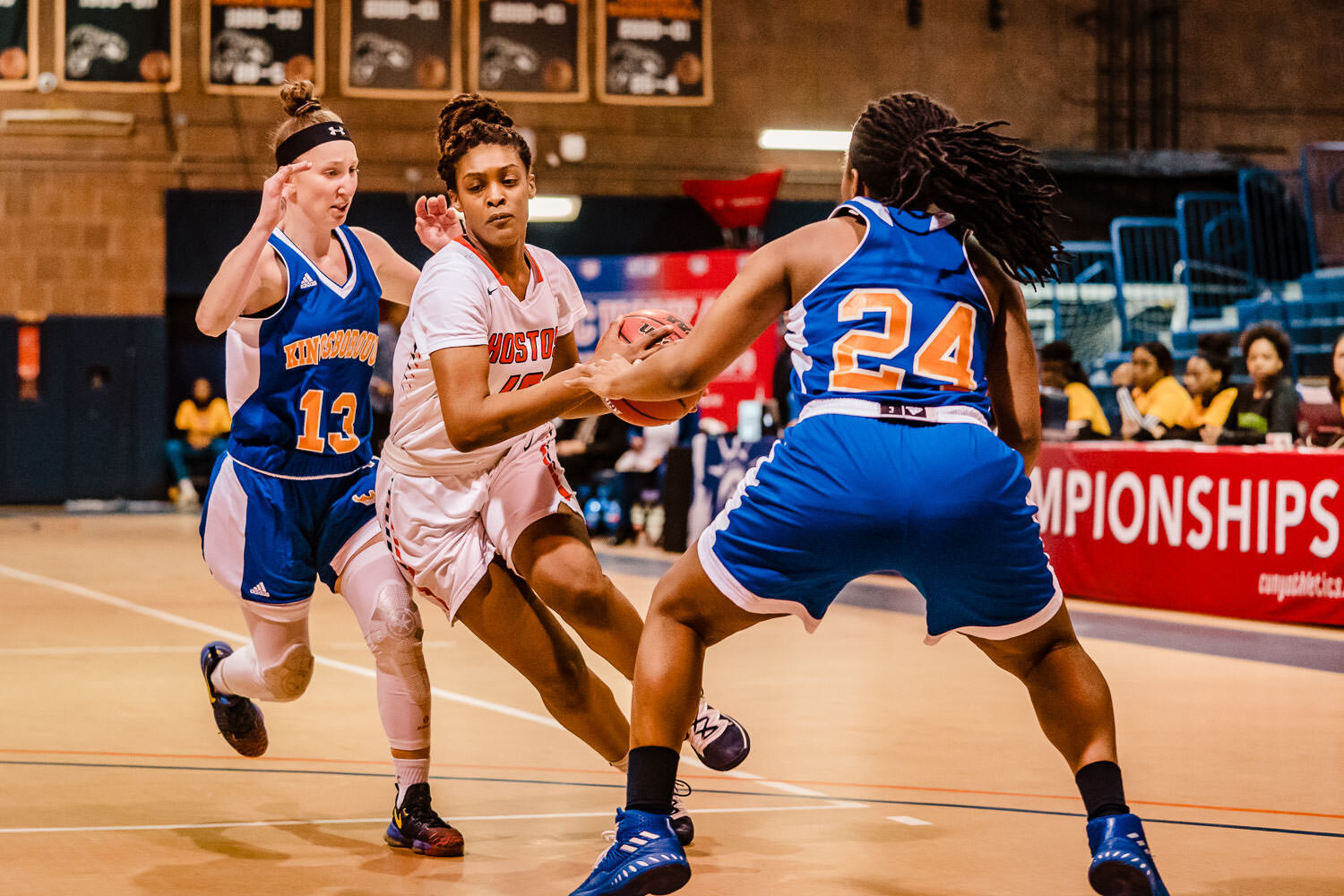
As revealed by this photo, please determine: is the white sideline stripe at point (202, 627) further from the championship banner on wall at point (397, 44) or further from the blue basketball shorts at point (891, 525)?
the championship banner on wall at point (397, 44)

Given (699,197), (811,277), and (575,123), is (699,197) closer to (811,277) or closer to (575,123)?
(575,123)

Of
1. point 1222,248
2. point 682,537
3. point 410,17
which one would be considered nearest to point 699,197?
point 410,17

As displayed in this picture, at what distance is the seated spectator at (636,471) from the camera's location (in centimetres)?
1414

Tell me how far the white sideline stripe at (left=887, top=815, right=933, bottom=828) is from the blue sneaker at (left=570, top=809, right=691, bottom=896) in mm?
1386

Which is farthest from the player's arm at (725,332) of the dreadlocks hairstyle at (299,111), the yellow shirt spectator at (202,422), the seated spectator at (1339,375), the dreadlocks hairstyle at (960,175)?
the yellow shirt spectator at (202,422)

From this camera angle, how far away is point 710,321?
3.26 meters

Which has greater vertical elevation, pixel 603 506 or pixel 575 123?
pixel 575 123

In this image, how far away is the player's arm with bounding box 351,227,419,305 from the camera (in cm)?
462

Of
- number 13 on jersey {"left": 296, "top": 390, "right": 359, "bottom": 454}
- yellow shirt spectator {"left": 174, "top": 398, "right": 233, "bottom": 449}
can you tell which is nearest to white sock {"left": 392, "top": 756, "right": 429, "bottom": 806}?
number 13 on jersey {"left": 296, "top": 390, "right": 359, "bottom": 454}

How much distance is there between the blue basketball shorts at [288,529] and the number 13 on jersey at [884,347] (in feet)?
5.24

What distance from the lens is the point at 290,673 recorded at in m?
4.51

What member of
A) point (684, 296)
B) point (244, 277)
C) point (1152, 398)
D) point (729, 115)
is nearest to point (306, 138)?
point (244, 277)

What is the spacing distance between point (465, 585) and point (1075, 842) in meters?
1.63

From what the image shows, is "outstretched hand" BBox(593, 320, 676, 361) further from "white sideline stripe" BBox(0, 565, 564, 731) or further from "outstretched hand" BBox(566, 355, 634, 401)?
"white sideline stripe" BBox(0, 565, 564, 731)
